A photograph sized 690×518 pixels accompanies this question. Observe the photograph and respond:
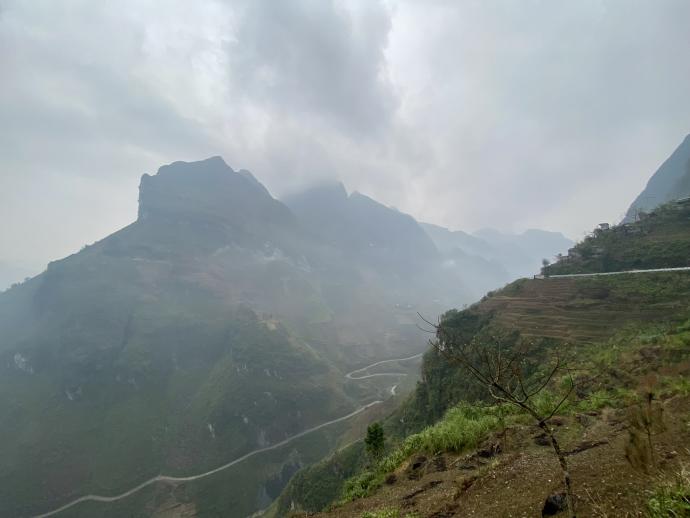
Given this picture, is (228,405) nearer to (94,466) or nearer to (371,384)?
(94,466)

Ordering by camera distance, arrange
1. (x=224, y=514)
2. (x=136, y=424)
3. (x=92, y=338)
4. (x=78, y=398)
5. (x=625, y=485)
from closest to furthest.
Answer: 1. (x=625, y=485)
2. (x=224, y=514)
3. (x=136, y=424)
4. (x=78, y=398)
5. (x=92, y=338)

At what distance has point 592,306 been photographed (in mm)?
48688

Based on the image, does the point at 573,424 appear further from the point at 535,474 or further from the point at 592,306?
the point at 592,306

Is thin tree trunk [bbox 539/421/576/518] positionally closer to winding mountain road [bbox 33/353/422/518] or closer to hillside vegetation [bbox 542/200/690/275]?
hillside vegetation [bbox 542/200/690/275]

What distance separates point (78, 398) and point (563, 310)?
628 feet

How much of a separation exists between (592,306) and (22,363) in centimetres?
23503

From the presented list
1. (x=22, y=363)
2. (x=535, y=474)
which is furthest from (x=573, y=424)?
(x=22, y=363)

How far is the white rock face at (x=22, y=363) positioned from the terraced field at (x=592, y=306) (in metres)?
214

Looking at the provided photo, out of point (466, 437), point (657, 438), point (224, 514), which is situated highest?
point (657, 438)

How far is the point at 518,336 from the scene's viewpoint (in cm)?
4675

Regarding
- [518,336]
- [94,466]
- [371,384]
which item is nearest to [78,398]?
[94,466]

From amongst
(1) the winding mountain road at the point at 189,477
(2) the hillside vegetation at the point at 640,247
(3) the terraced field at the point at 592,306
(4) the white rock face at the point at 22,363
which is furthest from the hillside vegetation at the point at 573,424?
(4) the white rock face at the point at 22,363

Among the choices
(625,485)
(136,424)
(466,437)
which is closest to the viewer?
(625,485)

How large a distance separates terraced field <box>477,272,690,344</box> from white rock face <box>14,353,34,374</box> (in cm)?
21432
